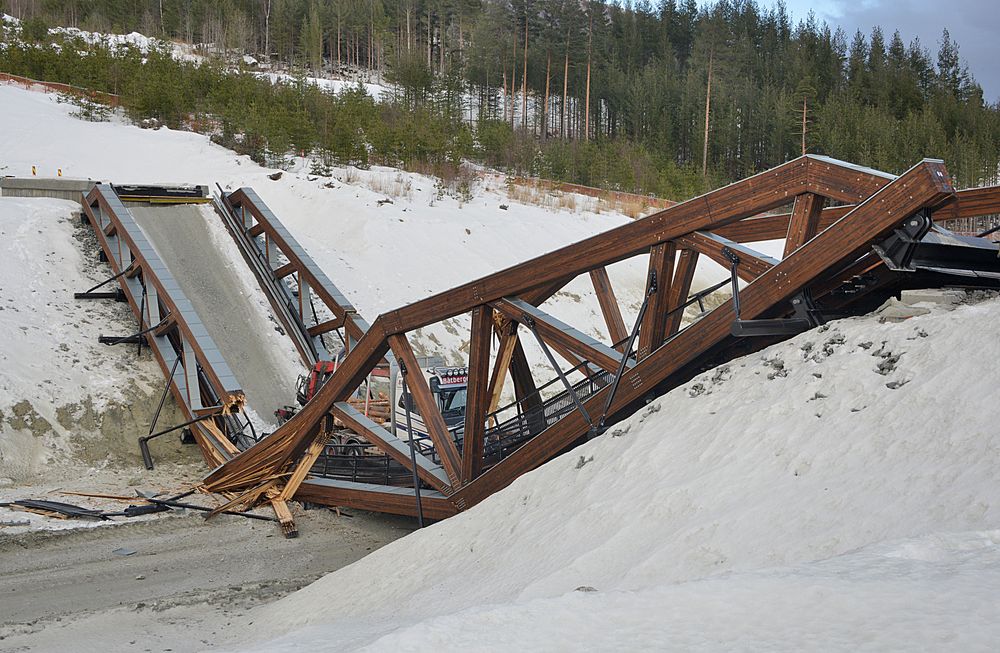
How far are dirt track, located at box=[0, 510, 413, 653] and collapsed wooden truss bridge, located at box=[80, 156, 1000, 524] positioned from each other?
0.64 metres

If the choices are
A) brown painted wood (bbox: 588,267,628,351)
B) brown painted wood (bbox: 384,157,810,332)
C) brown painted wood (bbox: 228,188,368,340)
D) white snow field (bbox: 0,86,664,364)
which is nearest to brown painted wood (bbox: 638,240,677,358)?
brown painted wood (bbox: 384,157,810,332)

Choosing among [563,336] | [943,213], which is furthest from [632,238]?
[943,213]

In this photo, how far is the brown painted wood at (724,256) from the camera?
7.24m

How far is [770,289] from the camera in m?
6.96

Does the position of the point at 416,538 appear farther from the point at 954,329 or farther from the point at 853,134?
the point at 853,134

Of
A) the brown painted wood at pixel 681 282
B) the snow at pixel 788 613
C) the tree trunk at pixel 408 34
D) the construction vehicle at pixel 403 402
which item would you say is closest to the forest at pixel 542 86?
the tree trunk at pixel 408 34

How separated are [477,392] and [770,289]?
3306mm

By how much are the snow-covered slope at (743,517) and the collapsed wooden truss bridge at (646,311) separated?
1.62 ft

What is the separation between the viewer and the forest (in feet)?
122

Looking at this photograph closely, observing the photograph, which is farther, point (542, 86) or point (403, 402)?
point (542, 86)

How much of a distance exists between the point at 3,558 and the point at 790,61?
7305 cm

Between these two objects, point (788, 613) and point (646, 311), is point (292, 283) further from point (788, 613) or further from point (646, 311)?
point (788, 613)

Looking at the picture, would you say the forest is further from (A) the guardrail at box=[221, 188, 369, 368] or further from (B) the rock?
(B) the rock

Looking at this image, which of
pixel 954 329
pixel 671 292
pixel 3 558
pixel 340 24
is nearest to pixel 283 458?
pixel 3 558
